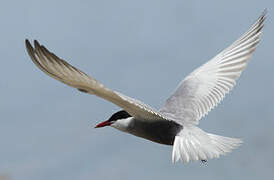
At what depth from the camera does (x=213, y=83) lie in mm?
8766

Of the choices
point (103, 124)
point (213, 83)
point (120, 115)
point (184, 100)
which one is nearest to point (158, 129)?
point (120, 115)

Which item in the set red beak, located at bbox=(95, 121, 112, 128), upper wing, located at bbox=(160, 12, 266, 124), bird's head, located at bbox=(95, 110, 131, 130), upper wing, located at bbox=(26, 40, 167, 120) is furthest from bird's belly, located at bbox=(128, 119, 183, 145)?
upper wing, located at bbox=(26, 40, 167, 120)

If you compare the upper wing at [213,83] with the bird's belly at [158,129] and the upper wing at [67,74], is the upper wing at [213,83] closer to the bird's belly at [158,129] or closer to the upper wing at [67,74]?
the bird's belly at [158,129]

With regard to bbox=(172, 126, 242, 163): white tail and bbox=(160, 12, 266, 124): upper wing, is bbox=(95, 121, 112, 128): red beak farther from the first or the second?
bbox=(172, 126, 242, 163): white tail

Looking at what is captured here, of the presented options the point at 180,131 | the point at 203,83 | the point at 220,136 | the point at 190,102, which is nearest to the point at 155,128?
the point at 180,131

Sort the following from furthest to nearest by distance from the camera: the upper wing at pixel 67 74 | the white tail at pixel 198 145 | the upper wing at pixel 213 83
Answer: the upper wing at pixel 213 83
the white tail at pixel 198 145
the upper wing at pixel 67 74

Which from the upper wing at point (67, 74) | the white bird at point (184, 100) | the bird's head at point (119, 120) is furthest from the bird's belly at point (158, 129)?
the upper wing at point (67, 74)

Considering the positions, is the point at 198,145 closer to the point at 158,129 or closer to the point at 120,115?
the point at 158,129

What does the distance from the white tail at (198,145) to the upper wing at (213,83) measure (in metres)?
1.03

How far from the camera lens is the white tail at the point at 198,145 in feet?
19.9

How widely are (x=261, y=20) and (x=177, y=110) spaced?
72.8 inches

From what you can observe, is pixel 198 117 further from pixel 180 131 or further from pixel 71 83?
pixel 71 83

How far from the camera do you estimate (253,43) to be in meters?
8.43

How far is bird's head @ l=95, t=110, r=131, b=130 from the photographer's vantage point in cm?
718
